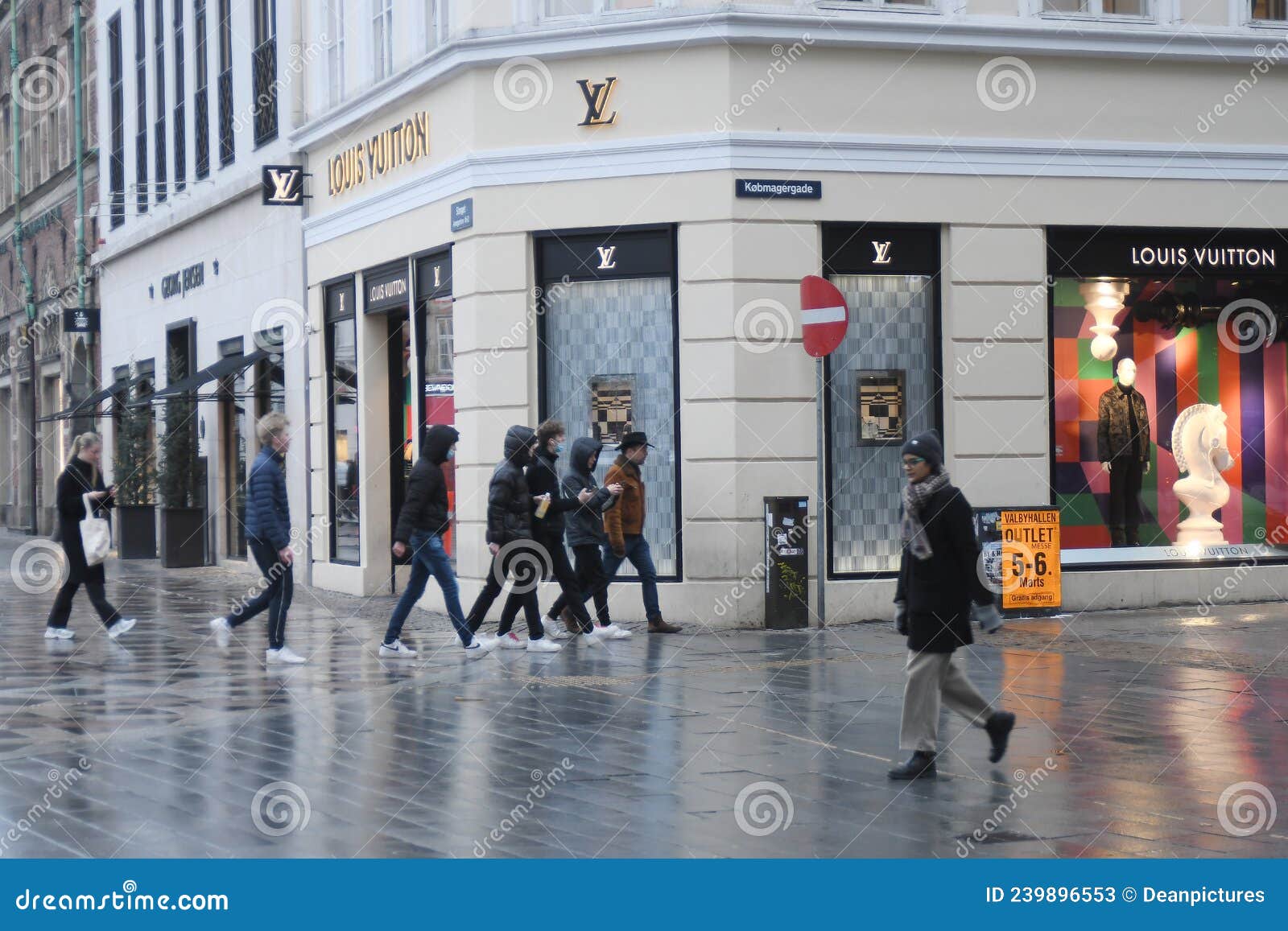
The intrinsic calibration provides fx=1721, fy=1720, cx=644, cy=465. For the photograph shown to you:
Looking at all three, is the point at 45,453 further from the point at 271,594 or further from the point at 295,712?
the point at 295,712

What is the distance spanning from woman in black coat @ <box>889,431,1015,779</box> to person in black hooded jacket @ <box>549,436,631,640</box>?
6.08m

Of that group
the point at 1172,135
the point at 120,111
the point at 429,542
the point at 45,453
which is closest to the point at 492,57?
the point at 429,542

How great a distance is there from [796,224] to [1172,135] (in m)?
4.03

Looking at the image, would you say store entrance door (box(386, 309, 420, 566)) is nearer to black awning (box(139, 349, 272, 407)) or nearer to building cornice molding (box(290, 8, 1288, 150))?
building cornice molding (box(290, 8, 1288, 150))

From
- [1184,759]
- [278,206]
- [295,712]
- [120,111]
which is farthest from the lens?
[120,111]

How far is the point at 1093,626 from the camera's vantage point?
1529cm
